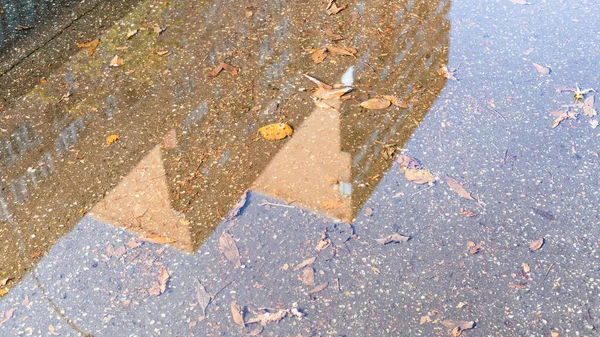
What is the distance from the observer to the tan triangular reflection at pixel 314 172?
2754mm

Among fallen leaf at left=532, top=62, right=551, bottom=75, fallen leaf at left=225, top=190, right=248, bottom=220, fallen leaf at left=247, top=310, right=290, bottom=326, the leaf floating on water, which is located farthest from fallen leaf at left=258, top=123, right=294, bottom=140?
fallen leaf at left=532, top=62, right=551, bottom=75

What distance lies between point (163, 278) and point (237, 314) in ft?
1.17

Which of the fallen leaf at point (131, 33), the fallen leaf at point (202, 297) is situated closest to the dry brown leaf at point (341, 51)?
the fallen leaf at point (131, 33)

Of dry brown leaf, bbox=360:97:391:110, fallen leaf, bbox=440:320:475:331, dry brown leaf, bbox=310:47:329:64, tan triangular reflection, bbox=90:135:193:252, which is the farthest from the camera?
dry brown leaf, bbox=310:47:329:64

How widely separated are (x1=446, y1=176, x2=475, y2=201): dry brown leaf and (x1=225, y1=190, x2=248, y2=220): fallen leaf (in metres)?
0.92

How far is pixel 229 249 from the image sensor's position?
2.57 meters

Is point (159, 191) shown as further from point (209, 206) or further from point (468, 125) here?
point (468, 125)

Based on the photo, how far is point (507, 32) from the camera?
3.81 m

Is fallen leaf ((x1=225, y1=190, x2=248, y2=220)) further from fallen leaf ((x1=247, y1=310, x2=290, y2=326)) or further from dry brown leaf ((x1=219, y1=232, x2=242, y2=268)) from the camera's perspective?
fallen leaf ((x1=247, y1=310, x2=290, y2=326))

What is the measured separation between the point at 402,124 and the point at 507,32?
3.89 feet

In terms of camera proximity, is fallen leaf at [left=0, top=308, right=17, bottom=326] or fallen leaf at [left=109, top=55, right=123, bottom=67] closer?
fallen leaf at [left=0, top=308, right=17, bottom=326]

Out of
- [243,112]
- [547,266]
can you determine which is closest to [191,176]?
[243,112]

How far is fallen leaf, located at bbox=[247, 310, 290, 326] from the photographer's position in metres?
2.30

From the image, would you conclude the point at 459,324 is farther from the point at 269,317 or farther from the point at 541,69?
the point at 541,69
